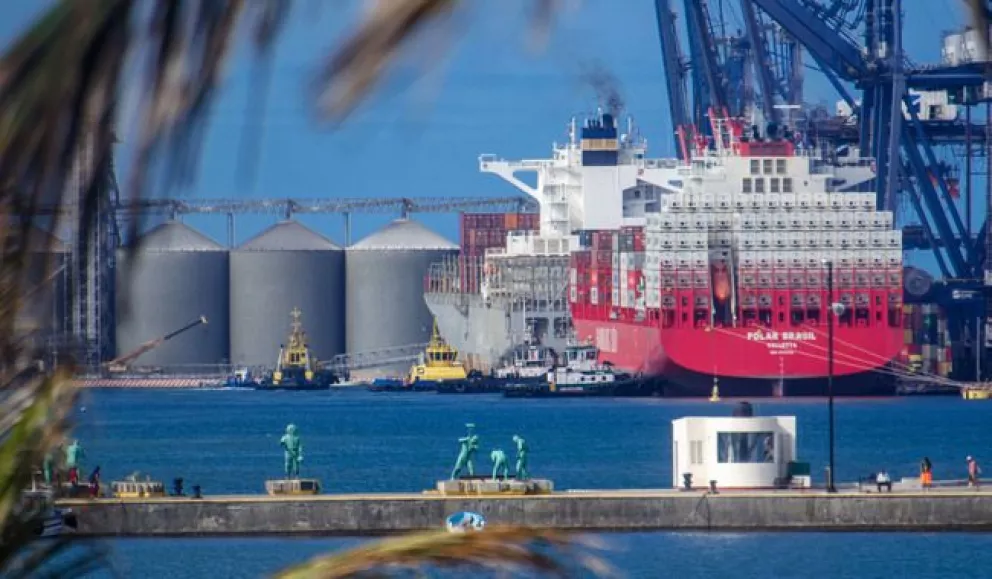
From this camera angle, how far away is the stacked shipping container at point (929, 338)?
66.0 m

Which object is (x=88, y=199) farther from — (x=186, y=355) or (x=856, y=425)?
(x=186, y=355)

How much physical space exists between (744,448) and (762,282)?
123ft

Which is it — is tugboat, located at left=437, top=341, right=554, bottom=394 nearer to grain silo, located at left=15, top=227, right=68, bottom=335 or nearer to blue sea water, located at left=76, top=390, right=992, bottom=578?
blue sea water, located at left=76, top=390, right=992, bottom=578

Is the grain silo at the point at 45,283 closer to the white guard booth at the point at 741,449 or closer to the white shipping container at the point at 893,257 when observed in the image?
the white guard booth at the point at 741,449

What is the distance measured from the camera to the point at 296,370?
7944cm

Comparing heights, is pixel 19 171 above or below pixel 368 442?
above

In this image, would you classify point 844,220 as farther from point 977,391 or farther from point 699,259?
point 977,391

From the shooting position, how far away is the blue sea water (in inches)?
861

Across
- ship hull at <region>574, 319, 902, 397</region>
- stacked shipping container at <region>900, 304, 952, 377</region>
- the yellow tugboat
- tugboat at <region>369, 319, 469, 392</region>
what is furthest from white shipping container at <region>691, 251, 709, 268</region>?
tugboat at <region>369, 319, 469, 392</region>

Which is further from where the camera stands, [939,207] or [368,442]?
[939,207]

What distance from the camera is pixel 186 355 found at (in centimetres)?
8225

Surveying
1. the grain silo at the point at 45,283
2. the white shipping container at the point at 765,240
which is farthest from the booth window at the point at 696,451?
the white shipping container at the point at 765,240

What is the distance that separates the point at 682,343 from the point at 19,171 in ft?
186

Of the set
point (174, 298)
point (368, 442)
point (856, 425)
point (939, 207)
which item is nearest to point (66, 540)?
point (368, 442)
